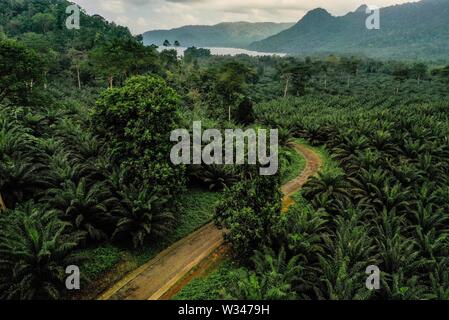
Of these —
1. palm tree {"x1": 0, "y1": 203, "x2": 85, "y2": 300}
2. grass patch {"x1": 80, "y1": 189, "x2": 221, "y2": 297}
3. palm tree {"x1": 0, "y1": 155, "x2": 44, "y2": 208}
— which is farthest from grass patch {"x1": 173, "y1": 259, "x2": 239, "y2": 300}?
palm tree {"x1": 0, "y1": 155, "x2": 44, "y2": 208}

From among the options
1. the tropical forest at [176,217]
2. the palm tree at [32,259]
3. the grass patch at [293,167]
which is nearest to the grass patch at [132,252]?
the tropical forest at [176,217]

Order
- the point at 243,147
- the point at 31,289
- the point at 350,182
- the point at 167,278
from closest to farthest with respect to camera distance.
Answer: the point at 31,289 < the point at 167,278 < the point at 243,147 < the point at 350,182

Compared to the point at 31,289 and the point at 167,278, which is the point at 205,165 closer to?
the point at 167,278

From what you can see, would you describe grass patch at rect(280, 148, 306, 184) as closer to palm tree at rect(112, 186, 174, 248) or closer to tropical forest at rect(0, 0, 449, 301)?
tropical forest at rect(0, 0, 449, 301)

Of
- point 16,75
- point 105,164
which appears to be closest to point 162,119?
point 105,164

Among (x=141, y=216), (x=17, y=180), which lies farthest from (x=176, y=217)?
(x=17, y=180)

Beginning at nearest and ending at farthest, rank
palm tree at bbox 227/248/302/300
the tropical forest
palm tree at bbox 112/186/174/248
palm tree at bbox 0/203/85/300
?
palm tree at bbox 227/248/302/300 → palm tree at bbox 0/203/85/300 → the tropical forest → palm tree at bbox 112/186/174/248
